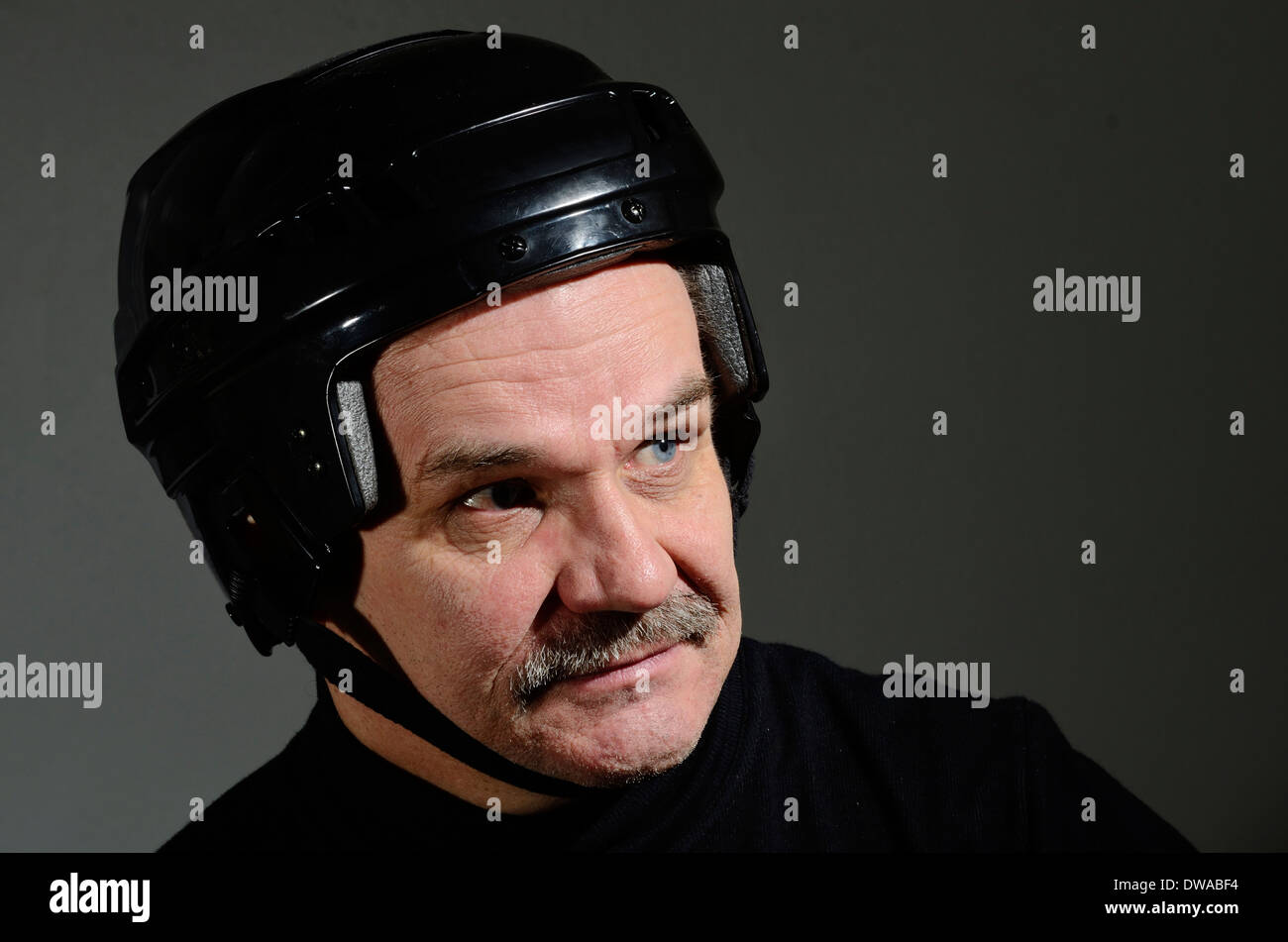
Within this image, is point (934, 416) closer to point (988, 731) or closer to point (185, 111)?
point (988, 731)

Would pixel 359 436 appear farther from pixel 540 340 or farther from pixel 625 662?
pixel 625 662

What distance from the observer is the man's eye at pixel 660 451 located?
2.29m

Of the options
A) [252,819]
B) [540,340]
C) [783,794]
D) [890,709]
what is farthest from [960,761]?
[252,819]

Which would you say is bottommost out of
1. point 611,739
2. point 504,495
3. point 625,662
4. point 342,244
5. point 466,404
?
point 611,739

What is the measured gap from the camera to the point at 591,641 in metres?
2.25

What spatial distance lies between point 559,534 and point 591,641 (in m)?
0.16

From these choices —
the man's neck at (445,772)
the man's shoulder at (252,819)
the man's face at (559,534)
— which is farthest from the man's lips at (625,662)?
the man's shoulder at (252,819)

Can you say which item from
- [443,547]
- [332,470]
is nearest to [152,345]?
[332,470]

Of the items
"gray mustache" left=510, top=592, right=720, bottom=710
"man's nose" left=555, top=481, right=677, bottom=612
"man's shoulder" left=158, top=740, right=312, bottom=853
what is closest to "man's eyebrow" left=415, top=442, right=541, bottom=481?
"man's nose" left=555, top=481, right=677, bottom=612

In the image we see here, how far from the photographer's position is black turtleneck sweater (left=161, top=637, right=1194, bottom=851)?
2.54m

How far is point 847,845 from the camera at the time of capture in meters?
2.67

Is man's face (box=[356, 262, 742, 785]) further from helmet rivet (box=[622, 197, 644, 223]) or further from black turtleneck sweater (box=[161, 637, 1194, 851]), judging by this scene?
black turtleneck sweater (box=[161, 637, 1194, 851])

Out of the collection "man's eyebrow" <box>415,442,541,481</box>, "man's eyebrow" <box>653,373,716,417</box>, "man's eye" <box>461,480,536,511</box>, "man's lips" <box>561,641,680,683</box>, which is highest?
"man's eyebrow" <box>653,373,716,417</box>
